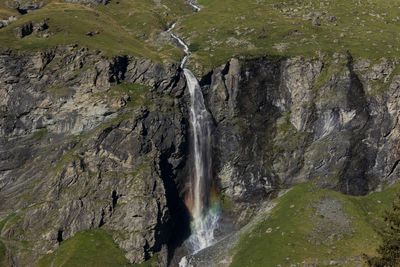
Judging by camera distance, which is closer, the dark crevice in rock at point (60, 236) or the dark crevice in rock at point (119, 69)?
the dark crevice in rock at point (60, 236)

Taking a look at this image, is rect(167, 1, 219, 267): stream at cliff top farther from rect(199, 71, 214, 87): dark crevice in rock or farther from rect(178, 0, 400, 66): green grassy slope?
rect(178, 0, 400, 66): green grassy slope

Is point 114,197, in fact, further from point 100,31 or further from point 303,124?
point 100,31

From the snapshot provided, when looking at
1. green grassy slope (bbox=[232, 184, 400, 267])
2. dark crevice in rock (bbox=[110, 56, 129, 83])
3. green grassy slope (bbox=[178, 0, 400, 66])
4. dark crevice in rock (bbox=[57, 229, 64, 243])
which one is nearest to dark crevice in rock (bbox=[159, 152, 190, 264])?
green grassy slope (bbox=[232, 184, 400, 267])

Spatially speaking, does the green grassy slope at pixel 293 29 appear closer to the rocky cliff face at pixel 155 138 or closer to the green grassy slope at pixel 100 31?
the rocky cliff face at pixel 155 138

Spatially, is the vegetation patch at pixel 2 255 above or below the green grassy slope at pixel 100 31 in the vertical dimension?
below

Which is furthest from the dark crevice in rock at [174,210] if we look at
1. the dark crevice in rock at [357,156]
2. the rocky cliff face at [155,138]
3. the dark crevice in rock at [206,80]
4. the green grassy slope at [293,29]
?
the dark crevice in rock at [357,156]

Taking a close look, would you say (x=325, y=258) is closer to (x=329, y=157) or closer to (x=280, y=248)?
(x=280, y=248)

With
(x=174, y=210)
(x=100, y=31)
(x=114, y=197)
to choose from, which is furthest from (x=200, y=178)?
(x=100, y=31)

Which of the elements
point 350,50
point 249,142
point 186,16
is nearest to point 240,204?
point 249,142
